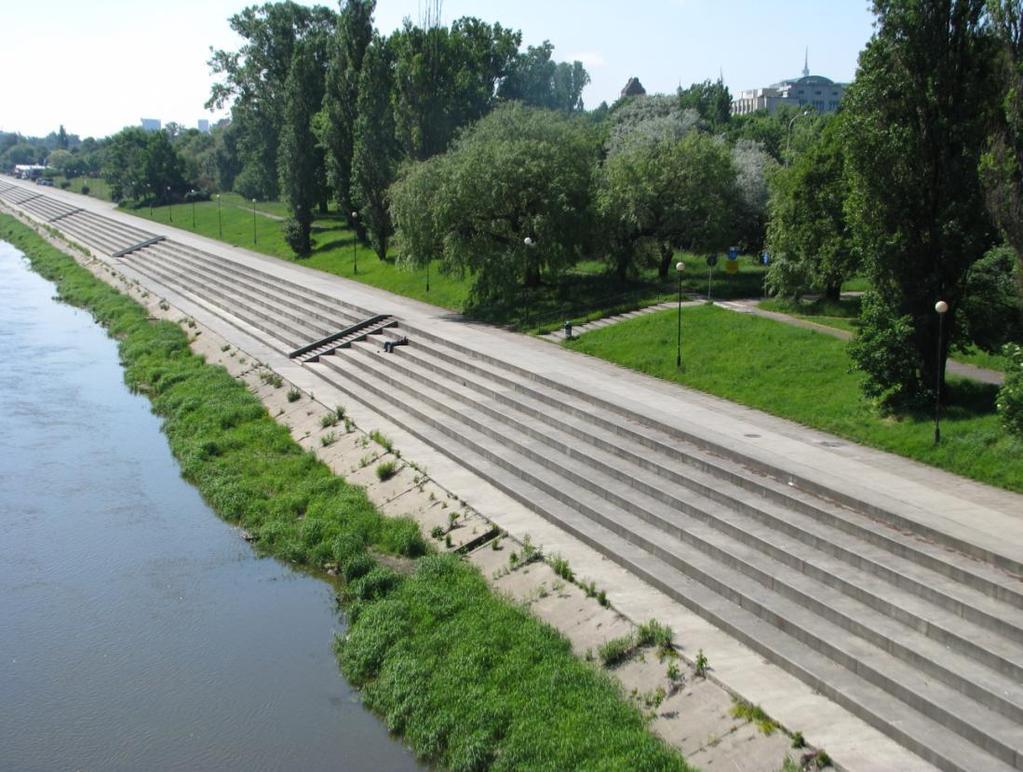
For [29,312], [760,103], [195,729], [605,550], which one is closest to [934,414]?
[605,550]

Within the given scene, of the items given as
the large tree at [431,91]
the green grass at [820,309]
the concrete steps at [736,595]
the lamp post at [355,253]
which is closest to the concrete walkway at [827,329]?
the green grass at [820,309]

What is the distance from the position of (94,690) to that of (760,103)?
599 ft

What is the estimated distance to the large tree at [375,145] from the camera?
41438mm

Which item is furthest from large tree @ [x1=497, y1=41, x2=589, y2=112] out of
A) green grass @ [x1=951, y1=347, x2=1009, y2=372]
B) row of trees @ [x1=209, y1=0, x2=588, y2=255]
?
green grass @ [x1=951, y1=347, x2=1009, y2=372]

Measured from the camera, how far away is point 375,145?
136ft

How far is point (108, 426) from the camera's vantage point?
82.1ft

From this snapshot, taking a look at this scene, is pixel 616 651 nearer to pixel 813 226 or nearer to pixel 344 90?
pixel 813 226

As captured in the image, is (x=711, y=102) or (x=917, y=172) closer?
(x=917, y=172)

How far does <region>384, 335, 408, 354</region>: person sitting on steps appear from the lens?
88.6 ft

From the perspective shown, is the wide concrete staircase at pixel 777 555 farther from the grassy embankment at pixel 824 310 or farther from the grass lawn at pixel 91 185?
the grass lawn at pixel 91 185

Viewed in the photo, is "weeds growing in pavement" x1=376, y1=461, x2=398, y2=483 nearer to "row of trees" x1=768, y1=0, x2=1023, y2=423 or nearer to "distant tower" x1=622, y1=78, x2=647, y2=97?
"row of trees" x1=768, y1=0, x2=1023, y2=423

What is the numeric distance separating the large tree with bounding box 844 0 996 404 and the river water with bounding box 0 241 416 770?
34.9 ft

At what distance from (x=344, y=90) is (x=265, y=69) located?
896 inches

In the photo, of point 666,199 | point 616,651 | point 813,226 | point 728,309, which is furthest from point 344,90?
point 616,651
